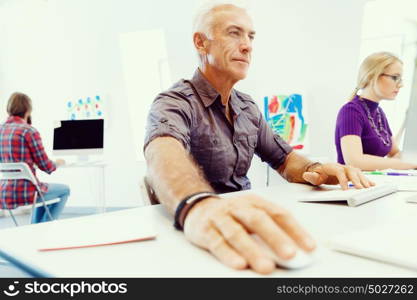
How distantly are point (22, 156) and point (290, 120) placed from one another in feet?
7.62

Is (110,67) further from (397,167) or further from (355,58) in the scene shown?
(397,167)

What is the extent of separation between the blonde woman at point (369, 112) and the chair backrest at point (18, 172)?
2.14 m

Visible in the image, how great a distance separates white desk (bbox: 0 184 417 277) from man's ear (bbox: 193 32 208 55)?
97cm

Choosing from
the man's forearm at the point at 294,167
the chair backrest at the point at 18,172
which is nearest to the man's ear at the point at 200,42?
the man's forearm at the point at 294,167

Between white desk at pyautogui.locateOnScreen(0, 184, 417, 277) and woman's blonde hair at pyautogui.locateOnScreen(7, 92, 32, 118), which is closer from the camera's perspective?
white desk at pyautogui.locateOnScreen(0, 184, 417, 277)

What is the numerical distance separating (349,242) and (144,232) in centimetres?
31

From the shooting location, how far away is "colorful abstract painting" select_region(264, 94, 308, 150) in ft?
11.5

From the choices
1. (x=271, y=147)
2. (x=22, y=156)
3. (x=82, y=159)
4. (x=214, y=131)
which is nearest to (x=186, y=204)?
(x=214, y=131)

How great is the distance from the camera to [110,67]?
4582mm

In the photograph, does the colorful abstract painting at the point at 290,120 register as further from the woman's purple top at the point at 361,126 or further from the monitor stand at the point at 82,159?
the monitor stand at the point at 82,159

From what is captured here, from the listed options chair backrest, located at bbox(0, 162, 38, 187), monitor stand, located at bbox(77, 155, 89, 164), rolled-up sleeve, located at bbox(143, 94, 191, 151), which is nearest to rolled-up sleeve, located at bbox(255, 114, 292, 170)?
rolled-up sleeve, located at bbox(143, 94, 191, 151)

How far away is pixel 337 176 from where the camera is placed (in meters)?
1.09

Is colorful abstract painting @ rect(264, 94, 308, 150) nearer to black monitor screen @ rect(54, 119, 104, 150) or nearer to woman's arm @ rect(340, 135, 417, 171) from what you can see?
woman's arm @ rect(340, 135, 417, 171)

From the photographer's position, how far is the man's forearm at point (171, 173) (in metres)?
0.68
